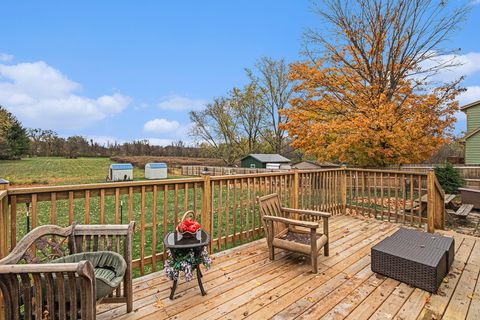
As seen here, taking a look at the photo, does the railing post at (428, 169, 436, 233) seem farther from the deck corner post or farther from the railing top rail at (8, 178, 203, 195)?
the railing top rail at (8, 178, 203, 195)

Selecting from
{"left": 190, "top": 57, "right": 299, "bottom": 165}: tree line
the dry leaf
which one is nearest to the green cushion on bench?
the dry leaf

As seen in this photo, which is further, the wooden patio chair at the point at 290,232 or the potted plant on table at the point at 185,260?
the wooden patio chair at the point at 290,232

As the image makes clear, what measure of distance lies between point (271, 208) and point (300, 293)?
1.24 m

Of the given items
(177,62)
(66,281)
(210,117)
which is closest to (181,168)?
A: (210,117)

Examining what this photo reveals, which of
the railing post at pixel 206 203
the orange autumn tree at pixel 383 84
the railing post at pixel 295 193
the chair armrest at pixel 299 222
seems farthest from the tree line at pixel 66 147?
the chair armrest at pixel 299 222

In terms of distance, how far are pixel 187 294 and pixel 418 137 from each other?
9.19 meters

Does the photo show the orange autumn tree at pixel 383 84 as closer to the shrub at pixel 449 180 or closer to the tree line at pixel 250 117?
the shrub at pixel 449 180

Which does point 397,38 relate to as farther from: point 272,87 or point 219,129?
point 219,129

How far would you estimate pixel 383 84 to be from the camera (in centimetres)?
904

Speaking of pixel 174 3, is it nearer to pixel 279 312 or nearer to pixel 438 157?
pixel 279 312

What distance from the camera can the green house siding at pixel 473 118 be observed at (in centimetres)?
1480

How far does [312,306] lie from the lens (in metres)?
2.22

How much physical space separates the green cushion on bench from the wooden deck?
51 cm

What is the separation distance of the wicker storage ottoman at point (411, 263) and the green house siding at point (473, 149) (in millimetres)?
16845
